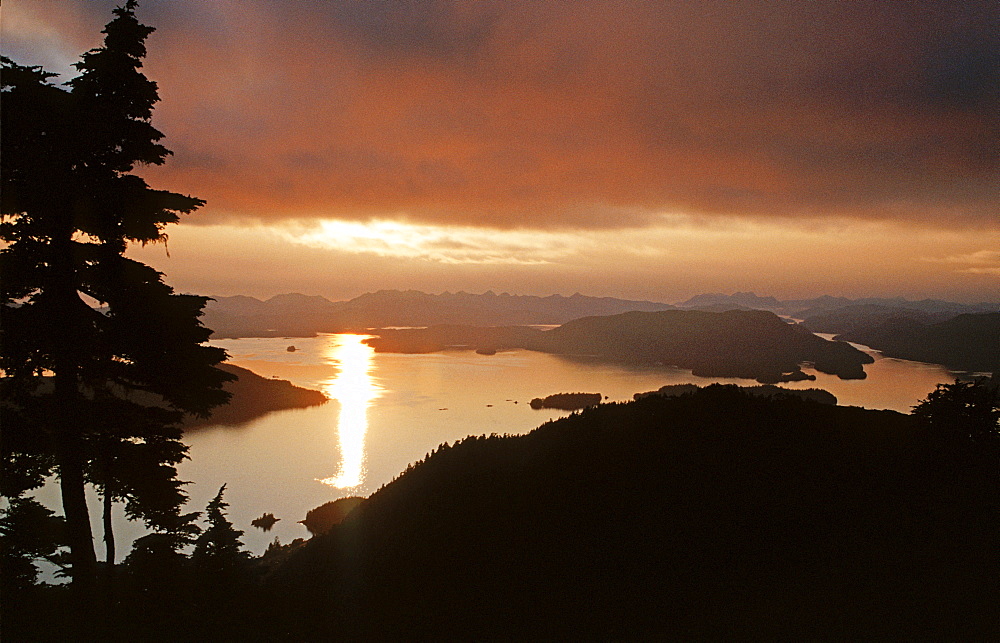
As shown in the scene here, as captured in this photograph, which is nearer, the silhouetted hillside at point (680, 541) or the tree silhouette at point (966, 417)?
the silhouetted hillside at point (680, 541)

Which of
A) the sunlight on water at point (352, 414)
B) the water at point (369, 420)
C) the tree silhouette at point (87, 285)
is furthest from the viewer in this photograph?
the sunlight on water at point (352, 414)

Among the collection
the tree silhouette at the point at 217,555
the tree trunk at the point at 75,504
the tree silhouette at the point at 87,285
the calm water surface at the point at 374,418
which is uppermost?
the tree silhouette at the point at 87,285

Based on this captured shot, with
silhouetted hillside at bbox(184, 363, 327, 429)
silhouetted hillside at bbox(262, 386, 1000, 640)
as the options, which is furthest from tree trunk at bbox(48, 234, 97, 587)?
silhouetted hillside at bbox(184, 363, 327, 429)

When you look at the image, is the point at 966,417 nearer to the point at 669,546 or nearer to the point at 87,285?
the point at 669,546

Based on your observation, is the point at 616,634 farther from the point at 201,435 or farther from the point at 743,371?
the point at 743,371

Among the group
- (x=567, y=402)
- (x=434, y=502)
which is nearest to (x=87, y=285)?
(x=434, y=502)

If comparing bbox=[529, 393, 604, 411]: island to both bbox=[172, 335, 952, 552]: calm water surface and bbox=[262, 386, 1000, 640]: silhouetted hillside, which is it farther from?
bbox=[262, 386, 1000, 640]: silhouetted hillside

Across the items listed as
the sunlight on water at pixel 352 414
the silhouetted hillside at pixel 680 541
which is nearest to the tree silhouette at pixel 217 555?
the silhouetted hillside at pixel 680 541

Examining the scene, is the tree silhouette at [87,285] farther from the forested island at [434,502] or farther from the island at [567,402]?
the island at [567,402]
